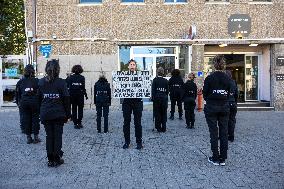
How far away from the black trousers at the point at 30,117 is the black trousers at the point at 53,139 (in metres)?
2.41

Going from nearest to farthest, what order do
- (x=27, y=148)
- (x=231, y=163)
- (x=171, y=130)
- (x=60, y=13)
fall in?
(x=231, y=163)
(x=27, y=148)
(x=171, y=130)
(x=60, y=13)

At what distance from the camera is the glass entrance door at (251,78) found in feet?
67.6

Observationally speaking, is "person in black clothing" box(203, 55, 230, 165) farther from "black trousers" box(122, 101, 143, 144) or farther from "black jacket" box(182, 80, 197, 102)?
"black jacket" box(182, 80, 197, 102)

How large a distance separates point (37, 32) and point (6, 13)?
1107 centimetres

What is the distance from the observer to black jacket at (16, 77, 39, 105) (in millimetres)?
9508

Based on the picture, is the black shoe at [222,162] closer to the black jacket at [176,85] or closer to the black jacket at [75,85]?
the black jacket at [75,85]

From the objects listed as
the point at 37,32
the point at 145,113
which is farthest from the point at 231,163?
the point at 37,32

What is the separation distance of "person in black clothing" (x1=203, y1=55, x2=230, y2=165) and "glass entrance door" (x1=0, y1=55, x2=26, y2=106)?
552 inches

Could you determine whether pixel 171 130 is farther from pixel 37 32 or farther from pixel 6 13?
pixel 6 13

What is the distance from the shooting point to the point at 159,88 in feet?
37.6

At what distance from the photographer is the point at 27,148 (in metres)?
9.01

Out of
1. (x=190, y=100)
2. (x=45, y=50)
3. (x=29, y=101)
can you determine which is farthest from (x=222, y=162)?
(x=45, y=50)

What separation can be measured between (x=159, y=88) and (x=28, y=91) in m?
3.74

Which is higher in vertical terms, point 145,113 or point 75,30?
point 75,30
